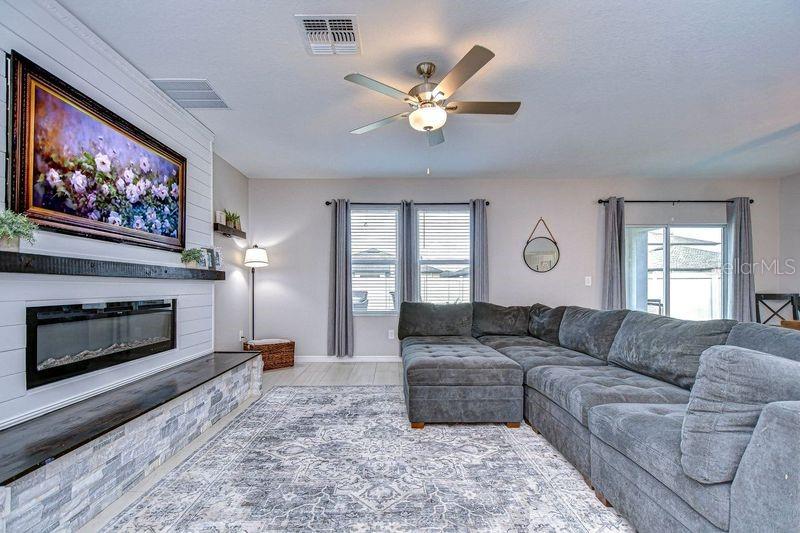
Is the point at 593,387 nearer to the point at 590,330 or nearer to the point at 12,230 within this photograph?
the point at 590,330

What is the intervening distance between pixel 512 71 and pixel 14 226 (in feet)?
9.95

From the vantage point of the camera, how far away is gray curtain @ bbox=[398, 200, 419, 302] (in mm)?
5301

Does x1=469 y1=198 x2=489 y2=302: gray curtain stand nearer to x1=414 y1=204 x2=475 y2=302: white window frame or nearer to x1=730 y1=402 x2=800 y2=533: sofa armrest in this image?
x1=414 y1=204 x2=475 y2=302: white window frame

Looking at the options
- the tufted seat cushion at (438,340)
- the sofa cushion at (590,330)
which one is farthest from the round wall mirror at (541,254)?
the tufted seat cushion at (438,340)

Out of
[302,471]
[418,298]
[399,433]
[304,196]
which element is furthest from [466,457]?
[304,196]

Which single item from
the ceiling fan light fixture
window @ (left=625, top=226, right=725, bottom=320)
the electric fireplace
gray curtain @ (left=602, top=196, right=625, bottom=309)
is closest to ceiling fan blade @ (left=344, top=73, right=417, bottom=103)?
the ceiling fan light fixture

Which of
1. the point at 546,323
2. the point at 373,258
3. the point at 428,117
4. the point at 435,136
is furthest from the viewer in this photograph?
the point at 373,258

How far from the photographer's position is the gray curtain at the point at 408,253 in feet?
17.4

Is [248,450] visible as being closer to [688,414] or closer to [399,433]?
[399,433]

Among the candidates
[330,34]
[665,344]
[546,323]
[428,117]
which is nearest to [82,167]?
[330,34]

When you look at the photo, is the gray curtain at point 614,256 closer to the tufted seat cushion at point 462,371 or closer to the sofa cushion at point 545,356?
the sofa cushion at point 545,356

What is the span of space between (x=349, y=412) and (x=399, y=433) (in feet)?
2.05

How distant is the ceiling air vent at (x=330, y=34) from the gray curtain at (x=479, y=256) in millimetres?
3314

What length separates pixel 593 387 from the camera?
2295 mm
